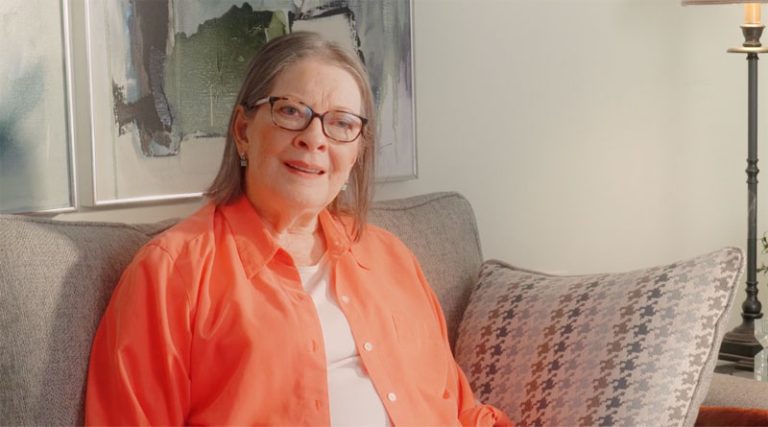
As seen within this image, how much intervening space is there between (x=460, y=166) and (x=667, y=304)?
0.98 m

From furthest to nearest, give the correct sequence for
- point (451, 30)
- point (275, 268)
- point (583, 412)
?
1. point (451, 30)
2. point (583, 412)
3. point (275, 268)

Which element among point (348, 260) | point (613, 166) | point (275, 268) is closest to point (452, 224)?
point (348, 260)

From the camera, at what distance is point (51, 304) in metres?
1.65

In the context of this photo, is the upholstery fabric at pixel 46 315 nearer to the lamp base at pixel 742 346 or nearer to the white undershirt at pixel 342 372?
the white undershirt at pixel 342 372

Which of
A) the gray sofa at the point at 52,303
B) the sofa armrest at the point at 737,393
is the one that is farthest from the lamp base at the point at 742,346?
the gray sofa at the point at 52,303

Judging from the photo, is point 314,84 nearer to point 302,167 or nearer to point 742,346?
point 302,167

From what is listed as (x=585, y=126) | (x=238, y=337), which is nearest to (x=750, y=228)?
(x=585, y=126)

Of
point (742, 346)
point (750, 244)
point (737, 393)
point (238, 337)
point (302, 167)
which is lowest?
point (742, 346)

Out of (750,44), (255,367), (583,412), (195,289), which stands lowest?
(583,412)

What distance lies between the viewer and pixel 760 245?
375 cm

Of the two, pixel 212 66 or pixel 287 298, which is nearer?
pixel 287 298

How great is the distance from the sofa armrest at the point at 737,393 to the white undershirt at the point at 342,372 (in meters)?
0.69

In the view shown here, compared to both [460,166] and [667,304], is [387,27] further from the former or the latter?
[667,304]

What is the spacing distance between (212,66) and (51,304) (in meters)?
0.73
